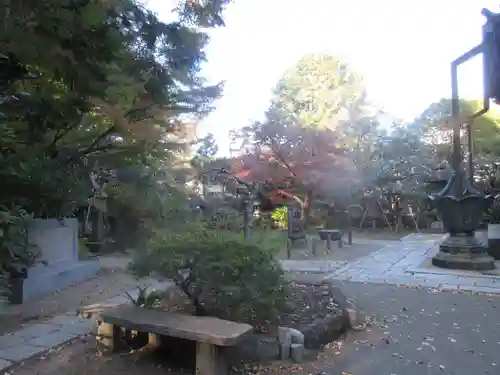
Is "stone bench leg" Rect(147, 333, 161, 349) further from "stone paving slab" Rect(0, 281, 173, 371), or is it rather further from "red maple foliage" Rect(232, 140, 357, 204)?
"red maple foliage" Rect(232, 140, 357, 204)

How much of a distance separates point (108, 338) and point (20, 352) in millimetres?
707

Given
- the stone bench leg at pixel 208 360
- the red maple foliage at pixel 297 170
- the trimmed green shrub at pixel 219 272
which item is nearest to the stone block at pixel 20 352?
the trimmed green shrub at pixel 219 272

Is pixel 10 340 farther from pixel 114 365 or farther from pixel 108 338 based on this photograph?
pixel 114 365

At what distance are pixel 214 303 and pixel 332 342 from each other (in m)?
1.06

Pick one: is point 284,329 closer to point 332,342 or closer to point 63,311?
point 332,342

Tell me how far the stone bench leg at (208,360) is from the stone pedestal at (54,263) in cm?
326

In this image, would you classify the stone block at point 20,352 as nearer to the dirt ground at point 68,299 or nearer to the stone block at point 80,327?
the dirt ground at point 68,299

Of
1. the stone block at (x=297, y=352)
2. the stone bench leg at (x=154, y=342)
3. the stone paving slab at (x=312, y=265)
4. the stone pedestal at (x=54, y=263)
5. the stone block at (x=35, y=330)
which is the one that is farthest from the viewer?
the stone paving slab at (x=312, y=265)

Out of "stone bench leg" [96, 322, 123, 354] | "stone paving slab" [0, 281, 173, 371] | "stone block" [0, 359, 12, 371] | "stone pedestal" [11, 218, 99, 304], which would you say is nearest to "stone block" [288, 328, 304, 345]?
"stone bench leg" [96, 322, 123, 354]

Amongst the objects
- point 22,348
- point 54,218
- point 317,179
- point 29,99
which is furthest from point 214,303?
point 317,179

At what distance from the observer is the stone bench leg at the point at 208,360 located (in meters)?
2.73

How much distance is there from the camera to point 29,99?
2.59 m

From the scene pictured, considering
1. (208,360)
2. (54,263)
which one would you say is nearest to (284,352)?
(208,360)

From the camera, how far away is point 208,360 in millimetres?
2732
